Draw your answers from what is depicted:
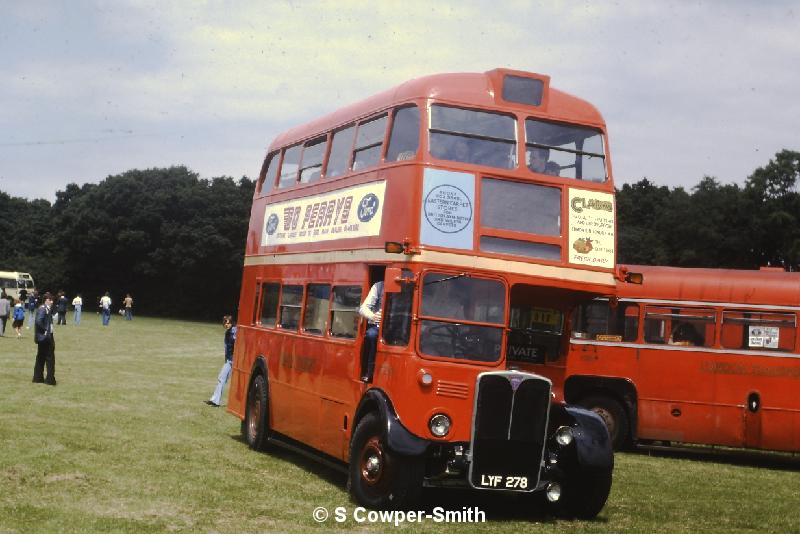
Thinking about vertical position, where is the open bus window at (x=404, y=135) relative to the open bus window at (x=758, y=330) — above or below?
above

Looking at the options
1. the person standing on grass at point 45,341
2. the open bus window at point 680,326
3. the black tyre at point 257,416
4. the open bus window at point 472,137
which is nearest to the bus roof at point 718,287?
the open bus window at point 680,326

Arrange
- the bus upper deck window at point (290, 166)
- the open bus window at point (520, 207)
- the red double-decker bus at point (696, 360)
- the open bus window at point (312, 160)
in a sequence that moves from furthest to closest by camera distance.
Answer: the red double-decker bus at point (696, 360), the bus upper deck window at point (290, 166), the open bus window at point (312, 160), the open bus window at point (520, 207)

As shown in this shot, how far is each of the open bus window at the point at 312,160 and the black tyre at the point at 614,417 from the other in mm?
7329

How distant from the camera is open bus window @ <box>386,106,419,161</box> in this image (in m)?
12.7

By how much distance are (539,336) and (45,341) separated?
46.1 ft

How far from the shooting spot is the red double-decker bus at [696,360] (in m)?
19.9

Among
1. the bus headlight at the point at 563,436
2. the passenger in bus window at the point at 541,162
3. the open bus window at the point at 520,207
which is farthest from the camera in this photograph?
the passenger in bus window at the point at 541,162

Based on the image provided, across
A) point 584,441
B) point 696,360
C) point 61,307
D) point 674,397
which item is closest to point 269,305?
point 584,441

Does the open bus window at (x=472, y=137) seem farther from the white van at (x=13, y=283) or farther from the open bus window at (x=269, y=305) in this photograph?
the white van at (x=13, y=283)

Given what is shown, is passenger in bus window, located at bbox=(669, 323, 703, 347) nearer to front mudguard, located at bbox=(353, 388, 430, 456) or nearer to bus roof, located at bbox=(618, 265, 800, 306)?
bus roof, located at bbox=(618, 265, 800, 306)

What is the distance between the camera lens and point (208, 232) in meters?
85.4

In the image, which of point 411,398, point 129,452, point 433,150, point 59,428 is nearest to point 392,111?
point 433,150

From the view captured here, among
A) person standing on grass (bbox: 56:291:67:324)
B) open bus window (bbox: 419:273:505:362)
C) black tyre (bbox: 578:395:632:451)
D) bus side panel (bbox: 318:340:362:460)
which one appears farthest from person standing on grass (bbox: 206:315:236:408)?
person standing on grass (bbox: 56:291:67:324)

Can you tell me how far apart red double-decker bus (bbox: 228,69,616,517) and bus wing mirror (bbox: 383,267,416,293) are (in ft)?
0.08
